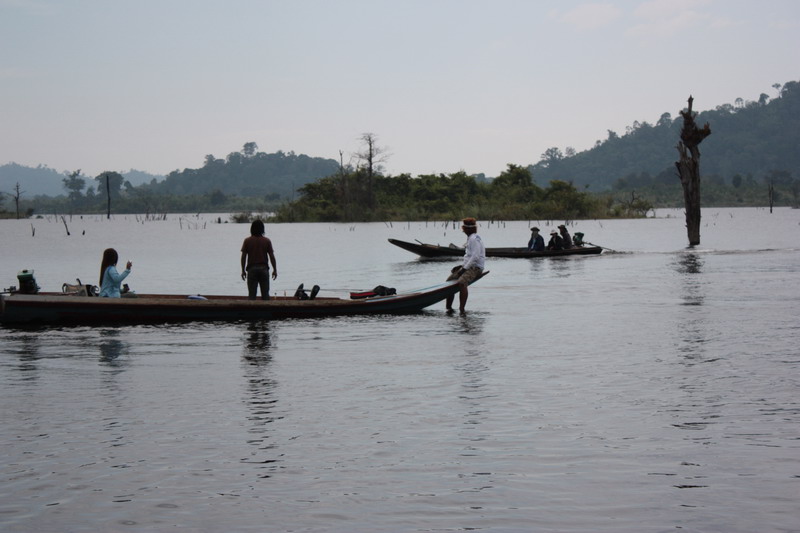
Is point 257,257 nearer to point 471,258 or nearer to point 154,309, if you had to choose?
point 154,309

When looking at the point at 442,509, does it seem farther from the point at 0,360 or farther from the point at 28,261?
the point at 28,261

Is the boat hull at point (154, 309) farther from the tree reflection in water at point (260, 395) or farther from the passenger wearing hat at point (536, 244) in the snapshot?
the passenger wearing hat at point (536, 244)

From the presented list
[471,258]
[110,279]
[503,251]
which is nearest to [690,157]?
[503,251]

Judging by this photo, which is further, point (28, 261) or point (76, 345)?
point (28, 261)

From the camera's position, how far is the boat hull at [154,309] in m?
17.4

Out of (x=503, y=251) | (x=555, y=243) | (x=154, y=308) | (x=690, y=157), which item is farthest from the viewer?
(x=690, y=157)

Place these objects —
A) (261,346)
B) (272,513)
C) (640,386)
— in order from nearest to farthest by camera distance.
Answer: (272,513)
(640,386)
(261,346)

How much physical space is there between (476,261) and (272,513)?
1278cm

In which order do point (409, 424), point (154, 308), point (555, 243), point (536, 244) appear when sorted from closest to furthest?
point (409, 424), point (154, 308), point (536, 244), point (555, 243)

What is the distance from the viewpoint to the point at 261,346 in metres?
15.0

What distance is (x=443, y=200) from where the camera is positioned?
112m

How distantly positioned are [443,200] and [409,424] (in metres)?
103

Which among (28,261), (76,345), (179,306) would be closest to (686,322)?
(179,306)

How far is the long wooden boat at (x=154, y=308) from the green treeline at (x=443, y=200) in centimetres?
8664
